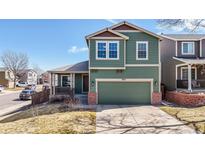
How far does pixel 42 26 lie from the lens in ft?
56.5

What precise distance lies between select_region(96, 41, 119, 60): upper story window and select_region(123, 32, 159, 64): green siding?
1073 mm

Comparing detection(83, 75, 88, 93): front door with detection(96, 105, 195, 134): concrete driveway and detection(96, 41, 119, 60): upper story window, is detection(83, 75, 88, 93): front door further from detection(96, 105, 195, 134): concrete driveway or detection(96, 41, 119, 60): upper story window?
detection(96, 105, 195, 134): concrete driveway

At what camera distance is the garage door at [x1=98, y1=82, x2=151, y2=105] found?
15852 mm

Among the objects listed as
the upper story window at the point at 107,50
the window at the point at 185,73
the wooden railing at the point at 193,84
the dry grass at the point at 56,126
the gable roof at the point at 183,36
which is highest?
the gable roof at the point at 183,36

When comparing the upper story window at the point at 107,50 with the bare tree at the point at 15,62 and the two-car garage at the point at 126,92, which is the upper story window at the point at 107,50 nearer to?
the two-car garage at the point at 126,92

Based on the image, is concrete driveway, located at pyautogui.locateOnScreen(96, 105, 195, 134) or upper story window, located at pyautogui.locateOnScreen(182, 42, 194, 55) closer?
concrete driveway, located at pyautogui.locateOnScreen(96, 105, 195, 134)

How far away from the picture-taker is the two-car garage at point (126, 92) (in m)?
15.8

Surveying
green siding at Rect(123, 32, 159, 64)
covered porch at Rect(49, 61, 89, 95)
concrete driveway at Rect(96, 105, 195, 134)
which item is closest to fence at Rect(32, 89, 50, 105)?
covered porch at Rect(49, 61, 89, 95)

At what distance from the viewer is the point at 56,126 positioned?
9.14 m

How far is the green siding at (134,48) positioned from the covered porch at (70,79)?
14.8ft

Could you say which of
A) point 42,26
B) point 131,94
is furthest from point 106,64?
point 42,26

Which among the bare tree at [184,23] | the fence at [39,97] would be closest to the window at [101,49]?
the bare tree at [184,23]
